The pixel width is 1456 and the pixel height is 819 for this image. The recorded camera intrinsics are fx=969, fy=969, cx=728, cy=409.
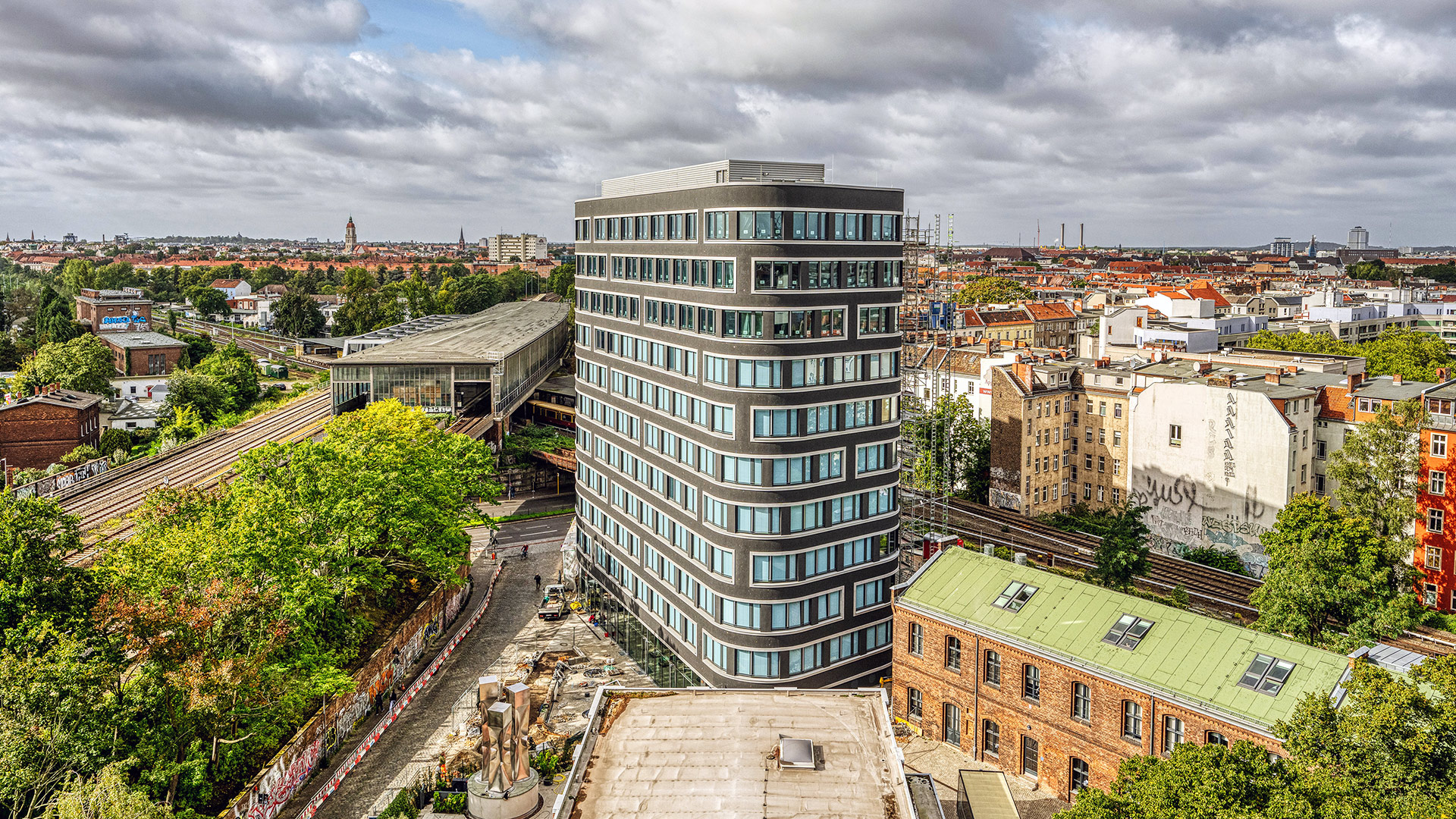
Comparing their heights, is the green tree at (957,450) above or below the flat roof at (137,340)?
below

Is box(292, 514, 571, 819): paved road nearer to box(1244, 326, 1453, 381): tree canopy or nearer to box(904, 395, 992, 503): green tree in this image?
box(904, 395, 992, 503): green tree

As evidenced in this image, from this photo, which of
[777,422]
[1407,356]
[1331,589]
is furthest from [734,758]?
[1407,356]

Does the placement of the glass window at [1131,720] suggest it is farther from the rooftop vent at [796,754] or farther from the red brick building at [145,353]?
the red brick building at [145,353]

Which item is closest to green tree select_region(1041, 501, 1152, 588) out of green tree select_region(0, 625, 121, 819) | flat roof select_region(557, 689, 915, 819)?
flat roof select_region(557, 689, 915, 819)

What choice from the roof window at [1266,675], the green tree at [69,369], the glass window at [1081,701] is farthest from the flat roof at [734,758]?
the green tree at [69,369]

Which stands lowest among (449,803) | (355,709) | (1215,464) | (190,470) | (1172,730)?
(449,803)

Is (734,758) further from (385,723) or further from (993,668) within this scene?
(385,723)
